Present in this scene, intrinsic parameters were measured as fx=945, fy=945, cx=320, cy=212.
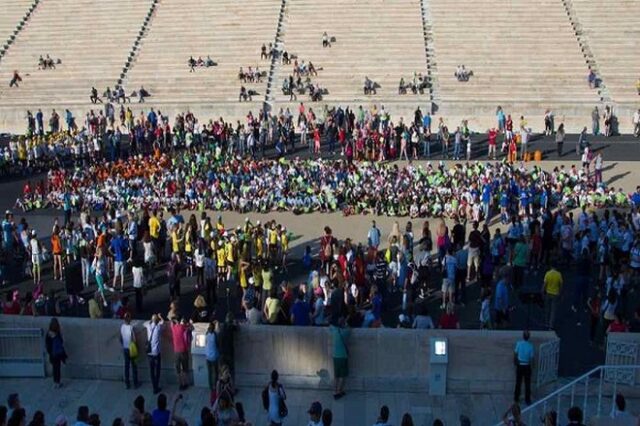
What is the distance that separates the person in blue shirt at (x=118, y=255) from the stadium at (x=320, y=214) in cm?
8

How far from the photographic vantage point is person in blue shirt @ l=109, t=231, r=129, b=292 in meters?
19.8

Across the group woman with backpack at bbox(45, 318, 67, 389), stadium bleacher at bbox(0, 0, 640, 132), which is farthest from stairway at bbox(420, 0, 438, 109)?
woman with backpack at bbox(45, 318, 67, 389)

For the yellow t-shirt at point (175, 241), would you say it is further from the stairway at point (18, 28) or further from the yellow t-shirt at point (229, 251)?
the stairway at point (18, 28)

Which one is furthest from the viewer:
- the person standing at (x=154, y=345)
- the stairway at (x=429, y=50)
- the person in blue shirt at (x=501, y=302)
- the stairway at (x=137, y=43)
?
the stairway at (x=137, y=43)

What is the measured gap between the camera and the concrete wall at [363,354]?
48.5 feet

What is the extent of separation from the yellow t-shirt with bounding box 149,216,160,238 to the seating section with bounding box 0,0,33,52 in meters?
27.7

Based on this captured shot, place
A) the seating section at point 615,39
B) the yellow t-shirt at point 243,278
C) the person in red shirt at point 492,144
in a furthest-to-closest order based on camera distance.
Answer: the seating section at point 615,39 → the person in red shirt at point 492,144 → the yellow t-shirt at point 243,278

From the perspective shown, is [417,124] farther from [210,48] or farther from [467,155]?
[210,48]

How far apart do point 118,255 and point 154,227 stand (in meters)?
1.84

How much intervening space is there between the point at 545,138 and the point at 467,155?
14.2 feet

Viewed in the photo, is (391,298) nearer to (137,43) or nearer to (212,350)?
(212,350)

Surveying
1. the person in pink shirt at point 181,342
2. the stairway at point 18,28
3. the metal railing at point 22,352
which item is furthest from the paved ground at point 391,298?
the stairway at point 18,28

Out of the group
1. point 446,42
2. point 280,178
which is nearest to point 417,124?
point 280,178

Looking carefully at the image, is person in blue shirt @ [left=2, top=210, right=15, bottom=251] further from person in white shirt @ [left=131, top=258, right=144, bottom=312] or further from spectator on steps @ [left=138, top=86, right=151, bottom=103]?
spectator on steps @ [left=138, top=86, right=151, bottom=103]
